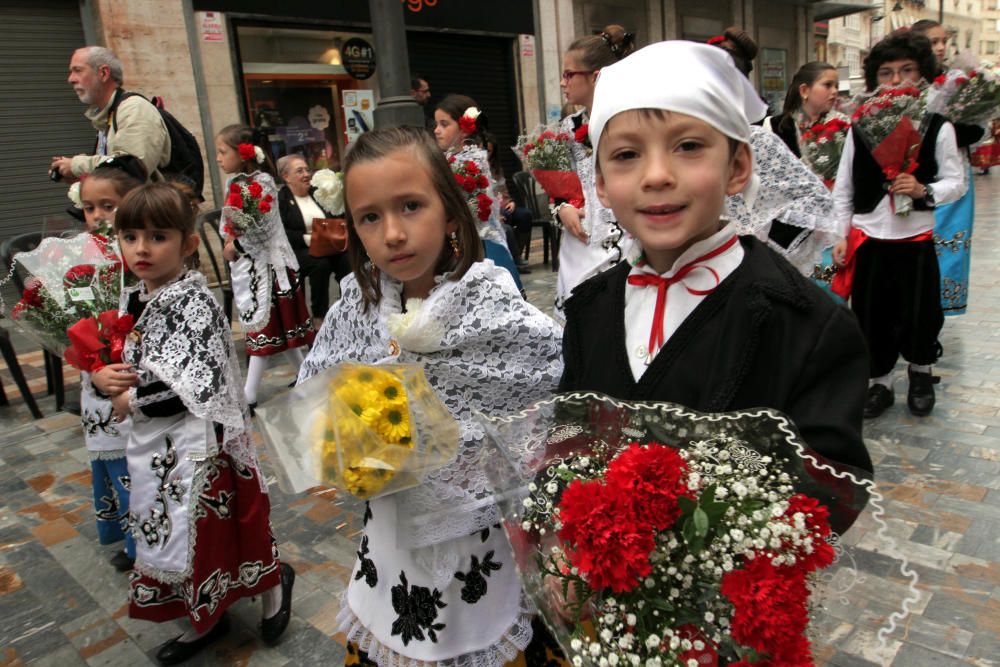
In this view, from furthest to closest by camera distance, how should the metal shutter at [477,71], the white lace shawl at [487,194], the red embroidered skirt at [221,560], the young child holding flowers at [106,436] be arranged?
the metal shutter at [477,71], the white lace shawl at [487,194], the young child holding flowers at [106,436], the red embroidered skirt at [221,560]

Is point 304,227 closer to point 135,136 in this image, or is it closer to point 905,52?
point 135,136

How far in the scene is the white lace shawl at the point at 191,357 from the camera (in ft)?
7.84

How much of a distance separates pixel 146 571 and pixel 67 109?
8375 mm

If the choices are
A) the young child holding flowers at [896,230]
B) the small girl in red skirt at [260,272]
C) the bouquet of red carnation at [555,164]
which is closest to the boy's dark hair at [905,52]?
the young child holding flowers at [896,230]

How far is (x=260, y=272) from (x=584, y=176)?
290cm

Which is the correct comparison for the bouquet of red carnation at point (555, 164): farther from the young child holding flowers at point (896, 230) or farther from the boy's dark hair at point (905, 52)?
the boy's dark hair at point (905, 52)

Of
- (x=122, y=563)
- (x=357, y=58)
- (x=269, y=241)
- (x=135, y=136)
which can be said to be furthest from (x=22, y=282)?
(x=357, y=58)

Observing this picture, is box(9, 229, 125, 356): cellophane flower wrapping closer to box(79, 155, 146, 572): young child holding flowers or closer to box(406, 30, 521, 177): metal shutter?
box(79, 155, 146, 572): young child holding flowers

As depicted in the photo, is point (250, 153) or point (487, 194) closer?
point (487, 194)

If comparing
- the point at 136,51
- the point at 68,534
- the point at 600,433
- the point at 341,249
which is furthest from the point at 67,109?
the point at 600,433

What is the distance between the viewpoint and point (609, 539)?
974 millimetres

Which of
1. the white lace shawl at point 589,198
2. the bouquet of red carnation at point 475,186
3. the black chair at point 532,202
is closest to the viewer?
the white lace shawl at point 589,198

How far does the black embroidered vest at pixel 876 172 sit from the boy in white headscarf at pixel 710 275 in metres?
3.25

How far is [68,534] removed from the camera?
371 cm
